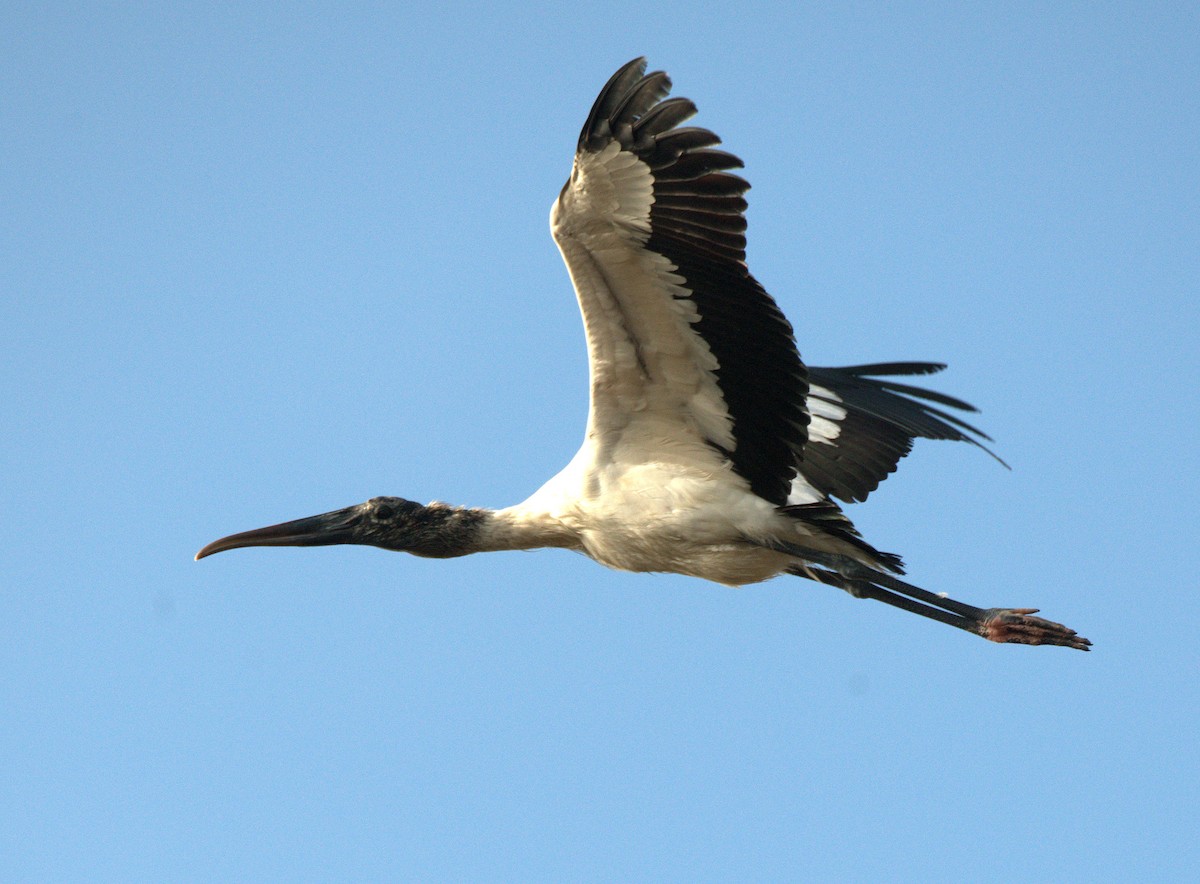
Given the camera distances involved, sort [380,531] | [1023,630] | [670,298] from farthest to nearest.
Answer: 1. [380,531]
2. [1023,630]
3. [670,298]

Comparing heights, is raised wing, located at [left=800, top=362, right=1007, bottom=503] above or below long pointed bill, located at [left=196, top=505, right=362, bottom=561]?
above

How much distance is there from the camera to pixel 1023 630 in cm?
786

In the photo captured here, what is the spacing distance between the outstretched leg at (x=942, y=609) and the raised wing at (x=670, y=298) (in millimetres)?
515

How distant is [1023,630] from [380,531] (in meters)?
3.81

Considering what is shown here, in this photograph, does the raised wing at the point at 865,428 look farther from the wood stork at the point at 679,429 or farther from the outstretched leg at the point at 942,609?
the outstretched leg at the point at 942,609

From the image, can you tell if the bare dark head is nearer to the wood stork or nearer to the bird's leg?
the wood stork

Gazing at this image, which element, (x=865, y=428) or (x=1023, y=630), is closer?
(x=1023, y=630)

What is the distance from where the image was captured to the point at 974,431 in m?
9.74


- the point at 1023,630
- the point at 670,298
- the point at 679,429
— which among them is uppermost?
the point at 670,298

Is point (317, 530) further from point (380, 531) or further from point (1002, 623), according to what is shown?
point (1002, 623)

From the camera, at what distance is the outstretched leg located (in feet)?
25.7

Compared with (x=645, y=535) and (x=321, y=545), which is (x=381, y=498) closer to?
(x=321, y=545)

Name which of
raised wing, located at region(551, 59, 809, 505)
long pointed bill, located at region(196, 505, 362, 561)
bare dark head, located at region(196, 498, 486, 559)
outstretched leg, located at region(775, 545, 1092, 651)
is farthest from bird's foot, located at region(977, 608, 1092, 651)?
long pointed bill, located at region(196, 505, 362, 561)

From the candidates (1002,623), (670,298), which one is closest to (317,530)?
(670,298)
